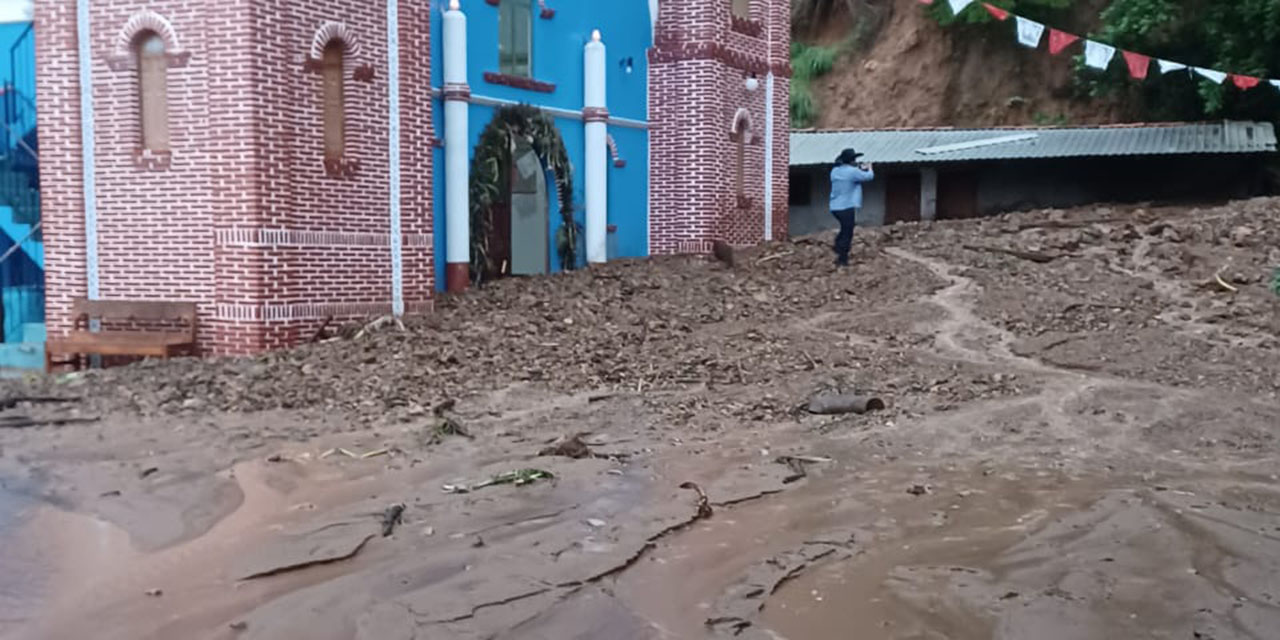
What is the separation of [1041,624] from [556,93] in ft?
41.9

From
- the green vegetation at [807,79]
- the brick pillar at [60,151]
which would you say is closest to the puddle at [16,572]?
the brick pillar at [60,151]

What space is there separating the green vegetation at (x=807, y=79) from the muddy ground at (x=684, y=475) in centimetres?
1983

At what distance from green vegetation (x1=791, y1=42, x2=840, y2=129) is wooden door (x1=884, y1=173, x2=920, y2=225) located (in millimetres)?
8359

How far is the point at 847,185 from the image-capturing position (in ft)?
49.1

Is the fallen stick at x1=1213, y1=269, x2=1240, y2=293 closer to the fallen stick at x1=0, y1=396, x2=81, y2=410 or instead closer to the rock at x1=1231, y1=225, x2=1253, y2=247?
the rock at x1=1231, y1=225, x2=1253, y2=247

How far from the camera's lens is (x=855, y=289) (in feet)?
46.6

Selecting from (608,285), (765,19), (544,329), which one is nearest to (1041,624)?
(544,329)

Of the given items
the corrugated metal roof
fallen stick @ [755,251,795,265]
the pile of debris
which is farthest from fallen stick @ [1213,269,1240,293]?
the corrugated metal roof

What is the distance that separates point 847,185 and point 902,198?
10.5 m

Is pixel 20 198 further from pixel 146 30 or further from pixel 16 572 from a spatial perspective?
pixel 16 572

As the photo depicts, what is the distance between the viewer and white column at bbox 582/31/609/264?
16109 mm

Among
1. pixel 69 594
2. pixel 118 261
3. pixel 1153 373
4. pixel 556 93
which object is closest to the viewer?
pixel 69 594

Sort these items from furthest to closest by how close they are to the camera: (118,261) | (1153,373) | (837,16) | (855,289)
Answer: (837,16) → (855,289) → (118,261) → (1153,373)

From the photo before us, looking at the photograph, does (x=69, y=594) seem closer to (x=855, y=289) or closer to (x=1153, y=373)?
(x=1153, y=373)
